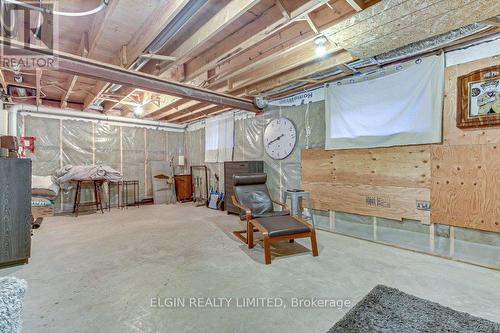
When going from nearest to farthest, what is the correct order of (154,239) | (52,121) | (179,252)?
1. (179,252)
2. (154,239)
3. (52,121)

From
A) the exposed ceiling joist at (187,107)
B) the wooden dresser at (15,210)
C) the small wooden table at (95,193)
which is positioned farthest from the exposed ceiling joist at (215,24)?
the small wooden table at (95,193)

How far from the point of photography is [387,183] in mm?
3385

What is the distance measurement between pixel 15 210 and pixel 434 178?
16.3 feet

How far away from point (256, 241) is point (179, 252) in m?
1.09

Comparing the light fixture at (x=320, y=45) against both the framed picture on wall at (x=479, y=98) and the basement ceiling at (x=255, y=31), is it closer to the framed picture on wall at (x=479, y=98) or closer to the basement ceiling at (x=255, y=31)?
the basement ceiling at (x=255, y=31)

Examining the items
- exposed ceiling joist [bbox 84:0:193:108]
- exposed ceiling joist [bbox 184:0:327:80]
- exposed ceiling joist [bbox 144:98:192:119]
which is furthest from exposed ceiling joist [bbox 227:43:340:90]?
exposed ceiling joist [bbox 144:98:192:119]

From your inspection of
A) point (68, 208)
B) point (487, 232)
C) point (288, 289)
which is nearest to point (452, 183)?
point (487, 232)

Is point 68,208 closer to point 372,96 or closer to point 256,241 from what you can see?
point 256,241

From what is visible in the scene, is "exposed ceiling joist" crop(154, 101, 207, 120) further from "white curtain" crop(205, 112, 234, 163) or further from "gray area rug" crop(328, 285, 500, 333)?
"gray area rug" crop(328, 285, 500, 333)

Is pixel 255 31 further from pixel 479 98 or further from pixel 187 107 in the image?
pixel 187 107

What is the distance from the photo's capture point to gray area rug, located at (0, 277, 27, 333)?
0.80 m

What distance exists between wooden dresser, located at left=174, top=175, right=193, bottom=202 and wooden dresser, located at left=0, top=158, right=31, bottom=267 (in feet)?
15.5

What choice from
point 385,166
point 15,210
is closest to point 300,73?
point 385,166

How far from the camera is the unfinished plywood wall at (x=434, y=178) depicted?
8.59 feet
